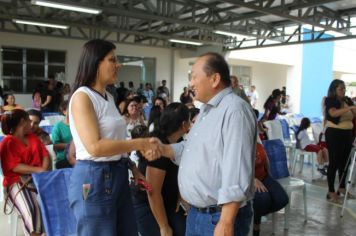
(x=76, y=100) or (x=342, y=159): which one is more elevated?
(x=76, y=100)

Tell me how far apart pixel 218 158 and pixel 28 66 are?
12250mm

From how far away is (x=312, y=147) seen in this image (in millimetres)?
5965

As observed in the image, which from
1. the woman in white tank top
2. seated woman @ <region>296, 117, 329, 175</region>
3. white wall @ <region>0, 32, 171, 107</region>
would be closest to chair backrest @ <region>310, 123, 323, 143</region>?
seated woman @ <region>296, 117, 329, 175</region>

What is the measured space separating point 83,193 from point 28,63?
1183cm

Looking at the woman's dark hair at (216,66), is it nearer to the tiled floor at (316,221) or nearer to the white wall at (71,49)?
the tiled floor at (316,221)

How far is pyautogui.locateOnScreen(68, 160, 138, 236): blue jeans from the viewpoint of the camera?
1.67 meters

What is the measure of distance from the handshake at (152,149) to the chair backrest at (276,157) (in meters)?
2.09

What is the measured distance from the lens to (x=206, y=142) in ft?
4.91

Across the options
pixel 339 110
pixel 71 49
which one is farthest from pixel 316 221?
pixel 71 49

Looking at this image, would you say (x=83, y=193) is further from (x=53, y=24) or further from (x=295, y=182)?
(x=53, y=24)

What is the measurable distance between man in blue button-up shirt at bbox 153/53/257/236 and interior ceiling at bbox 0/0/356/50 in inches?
229

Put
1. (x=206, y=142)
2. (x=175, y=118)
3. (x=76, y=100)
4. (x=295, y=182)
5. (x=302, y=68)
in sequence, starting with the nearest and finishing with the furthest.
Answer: (x=206, y=142) < (x=76, y=100) < (x=175, y=118) < (x=295, y=182) < (x=302, y=68)

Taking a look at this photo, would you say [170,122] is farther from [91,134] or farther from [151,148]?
[91,134]

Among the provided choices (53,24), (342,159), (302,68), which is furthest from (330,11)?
(302,68)
